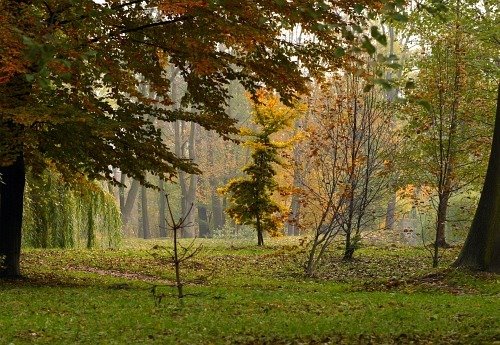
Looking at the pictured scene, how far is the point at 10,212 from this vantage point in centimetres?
1404

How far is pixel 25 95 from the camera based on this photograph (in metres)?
11.7

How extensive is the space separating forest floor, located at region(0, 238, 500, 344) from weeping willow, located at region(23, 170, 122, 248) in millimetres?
3620

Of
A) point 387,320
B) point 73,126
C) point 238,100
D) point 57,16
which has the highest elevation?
point 238,100

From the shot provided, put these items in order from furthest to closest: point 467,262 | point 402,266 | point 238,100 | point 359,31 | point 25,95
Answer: point 238,100
point 402,266
point 467,262
point 25,95
point 359,31

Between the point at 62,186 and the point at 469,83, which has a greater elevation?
the point at 469,83

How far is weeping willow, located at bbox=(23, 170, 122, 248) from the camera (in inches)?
891

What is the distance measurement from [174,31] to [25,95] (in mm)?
2832

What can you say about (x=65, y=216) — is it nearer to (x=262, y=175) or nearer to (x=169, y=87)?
(x=262, y=175)

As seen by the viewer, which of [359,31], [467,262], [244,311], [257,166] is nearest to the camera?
[359,31]

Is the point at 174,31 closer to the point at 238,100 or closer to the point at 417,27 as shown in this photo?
the point at 417,27

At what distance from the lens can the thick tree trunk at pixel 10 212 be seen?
45.9ft

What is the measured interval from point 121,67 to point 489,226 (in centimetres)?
846

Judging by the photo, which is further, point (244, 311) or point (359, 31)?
point (244, 311)

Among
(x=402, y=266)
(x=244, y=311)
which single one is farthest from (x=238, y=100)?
(x=244, y=311)
